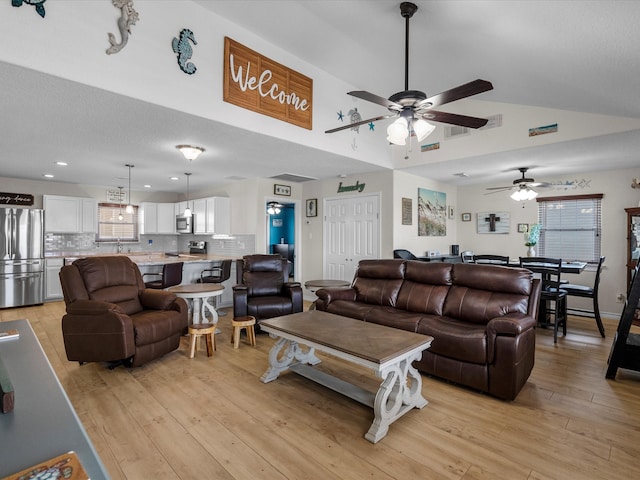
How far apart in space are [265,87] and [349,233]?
3356mm

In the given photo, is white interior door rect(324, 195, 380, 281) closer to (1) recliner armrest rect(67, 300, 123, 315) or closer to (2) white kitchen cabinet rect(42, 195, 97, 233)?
(1) recliner armrest rect(67, 300, 123, 315)

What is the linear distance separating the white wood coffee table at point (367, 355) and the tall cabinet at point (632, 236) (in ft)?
14.9

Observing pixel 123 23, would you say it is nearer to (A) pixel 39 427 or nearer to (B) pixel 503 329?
(A) pixel 39 427

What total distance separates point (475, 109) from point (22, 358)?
557 centimetres

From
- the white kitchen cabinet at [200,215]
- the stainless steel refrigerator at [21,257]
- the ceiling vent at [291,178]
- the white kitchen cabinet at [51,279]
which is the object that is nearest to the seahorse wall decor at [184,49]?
the ceiling vent at [291,178]

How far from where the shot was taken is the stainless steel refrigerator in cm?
584

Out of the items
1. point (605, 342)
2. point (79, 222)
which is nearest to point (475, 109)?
point (605, 342)

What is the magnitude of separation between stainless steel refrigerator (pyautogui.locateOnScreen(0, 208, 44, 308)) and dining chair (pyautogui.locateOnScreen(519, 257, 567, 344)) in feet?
26.4

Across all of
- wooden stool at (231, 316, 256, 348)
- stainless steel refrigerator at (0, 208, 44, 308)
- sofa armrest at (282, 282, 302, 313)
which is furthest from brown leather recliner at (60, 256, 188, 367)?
stainless steel refrigerator at (0, 208, 44, 308)

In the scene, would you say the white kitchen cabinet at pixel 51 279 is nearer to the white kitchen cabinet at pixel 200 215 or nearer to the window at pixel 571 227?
the white kitchen cabinet at pixel 200 215

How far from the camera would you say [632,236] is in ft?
16.8

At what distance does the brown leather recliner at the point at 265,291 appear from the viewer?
13.8 ft

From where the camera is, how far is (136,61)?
2.67 meters

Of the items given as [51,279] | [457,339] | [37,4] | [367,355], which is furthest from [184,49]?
[51,279]
